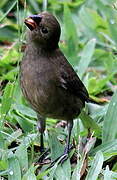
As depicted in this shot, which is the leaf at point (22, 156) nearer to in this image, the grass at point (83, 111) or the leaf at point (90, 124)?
the grass at point (83, 111)

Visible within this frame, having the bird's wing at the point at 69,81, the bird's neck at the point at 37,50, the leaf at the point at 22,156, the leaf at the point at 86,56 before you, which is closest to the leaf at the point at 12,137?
the leaf at the point at 22,156

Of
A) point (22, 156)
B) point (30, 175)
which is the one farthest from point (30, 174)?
point (22, 156)

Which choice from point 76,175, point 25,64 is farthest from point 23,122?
point 76,175

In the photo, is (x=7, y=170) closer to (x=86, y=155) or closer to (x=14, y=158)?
(x=14, y=158)

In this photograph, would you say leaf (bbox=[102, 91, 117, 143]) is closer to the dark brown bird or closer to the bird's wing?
the bird's wing

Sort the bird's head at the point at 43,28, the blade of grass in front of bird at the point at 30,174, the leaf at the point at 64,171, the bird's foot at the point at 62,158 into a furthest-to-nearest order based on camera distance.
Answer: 1. the bird's foot at the point at 62,158
2. the bird's head at the point at 43,28
3. the leaf at the point at 64,171
4. the blade of grass in front of bird at the point at 30,174

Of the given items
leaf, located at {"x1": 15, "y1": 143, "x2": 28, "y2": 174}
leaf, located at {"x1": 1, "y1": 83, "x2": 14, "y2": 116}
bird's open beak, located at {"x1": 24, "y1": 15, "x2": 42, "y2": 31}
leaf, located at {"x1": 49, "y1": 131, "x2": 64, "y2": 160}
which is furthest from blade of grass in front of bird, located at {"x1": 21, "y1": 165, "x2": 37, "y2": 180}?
bird's open beak, located at {"x1": 24, "y1": 15, "x2": 42, "y2": 31}
